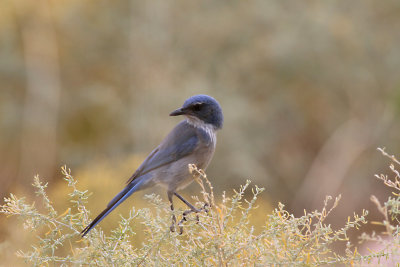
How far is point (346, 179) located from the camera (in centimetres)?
1152

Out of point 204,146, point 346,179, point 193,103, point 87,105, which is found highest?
point 193,103

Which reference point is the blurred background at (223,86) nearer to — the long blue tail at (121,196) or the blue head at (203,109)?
the blue head at (203,109)

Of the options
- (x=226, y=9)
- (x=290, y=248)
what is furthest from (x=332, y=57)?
(x=290, y=248)

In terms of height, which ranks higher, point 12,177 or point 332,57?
point 332,57

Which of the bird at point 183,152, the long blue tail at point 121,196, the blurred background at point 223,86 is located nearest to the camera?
the long blue tail at point 121,196

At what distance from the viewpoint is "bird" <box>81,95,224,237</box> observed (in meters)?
2.96

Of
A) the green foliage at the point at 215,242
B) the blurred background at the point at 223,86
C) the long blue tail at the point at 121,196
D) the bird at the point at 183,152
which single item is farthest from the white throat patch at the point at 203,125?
the blurred background at the point at 223,86

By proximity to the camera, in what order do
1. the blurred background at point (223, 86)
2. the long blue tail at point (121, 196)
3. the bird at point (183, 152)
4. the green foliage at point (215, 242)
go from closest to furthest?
the green foliage at point (215, 242), the long blue tail at point (121, 196), the bird at point (183, 152), the blurred background at point (223, 86)

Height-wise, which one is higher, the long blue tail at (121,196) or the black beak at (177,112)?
the black beak at (177,112)

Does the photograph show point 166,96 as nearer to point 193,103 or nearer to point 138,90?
point 138,90

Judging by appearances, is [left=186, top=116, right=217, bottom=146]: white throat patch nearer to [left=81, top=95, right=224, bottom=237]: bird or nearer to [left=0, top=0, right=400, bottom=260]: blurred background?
[left=81, top=95, right=224, bottom=237]: bird

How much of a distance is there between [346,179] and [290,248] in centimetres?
1002


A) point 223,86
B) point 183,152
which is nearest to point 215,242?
point 183,152

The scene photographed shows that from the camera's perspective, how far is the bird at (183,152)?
2955 millimetres
